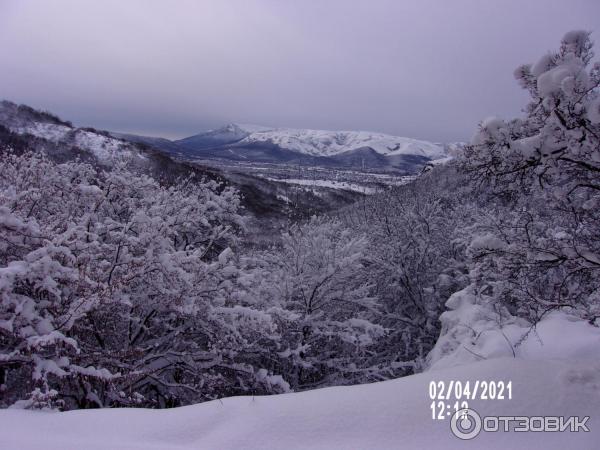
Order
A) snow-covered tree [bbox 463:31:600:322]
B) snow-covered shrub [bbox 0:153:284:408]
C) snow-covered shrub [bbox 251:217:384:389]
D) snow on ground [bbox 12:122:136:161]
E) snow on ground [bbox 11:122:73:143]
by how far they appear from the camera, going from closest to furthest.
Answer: snow-covered tree [bbox 463:31:600:322]
snow-covered shrub [bbox 0:153:284:408]
snow-covered shrub [bbox 251:217:384:389]
snow on ground [bbox 12:122:136:161]
snow on ground [bbox 11:122:73:143]

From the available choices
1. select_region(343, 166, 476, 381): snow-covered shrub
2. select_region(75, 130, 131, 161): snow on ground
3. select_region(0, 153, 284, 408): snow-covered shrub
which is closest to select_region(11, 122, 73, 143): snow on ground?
select_region(75, 130, 131, 161): snow on ground

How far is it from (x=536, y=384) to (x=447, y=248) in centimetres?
1151

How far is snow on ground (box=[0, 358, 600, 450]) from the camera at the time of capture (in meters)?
3.01

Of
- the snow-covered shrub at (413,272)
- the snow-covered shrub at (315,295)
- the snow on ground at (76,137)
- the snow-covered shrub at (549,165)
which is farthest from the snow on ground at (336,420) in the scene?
the snow on ground at (76,137)

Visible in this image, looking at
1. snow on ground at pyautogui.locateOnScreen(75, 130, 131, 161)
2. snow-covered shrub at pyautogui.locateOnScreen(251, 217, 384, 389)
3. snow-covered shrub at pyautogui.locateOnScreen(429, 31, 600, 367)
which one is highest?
snow on ground at pyautogui.locateOnScreen(75, 130, 131, 161)

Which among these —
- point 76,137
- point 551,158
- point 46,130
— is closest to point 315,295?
point 551,158

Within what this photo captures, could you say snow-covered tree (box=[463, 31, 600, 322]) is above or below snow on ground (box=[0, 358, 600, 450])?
above

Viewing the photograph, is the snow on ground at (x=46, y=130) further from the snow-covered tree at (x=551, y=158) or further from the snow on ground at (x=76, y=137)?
the snow-covered tree at (x=551, y=158)

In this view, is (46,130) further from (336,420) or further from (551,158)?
(551,158)

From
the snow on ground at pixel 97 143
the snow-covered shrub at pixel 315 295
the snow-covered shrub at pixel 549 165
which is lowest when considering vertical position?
the snow-covered shrub at pixel 315 295

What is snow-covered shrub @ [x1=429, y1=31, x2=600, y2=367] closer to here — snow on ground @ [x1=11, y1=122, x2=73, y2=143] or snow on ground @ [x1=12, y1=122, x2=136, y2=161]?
snow on ground @ [x1=12, y1=122, x2=136, y2=161]

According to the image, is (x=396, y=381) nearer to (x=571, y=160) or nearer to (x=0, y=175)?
(x=571, y=160)

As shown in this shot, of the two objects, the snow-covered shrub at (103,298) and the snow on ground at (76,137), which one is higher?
the snow on ground at (76,137)

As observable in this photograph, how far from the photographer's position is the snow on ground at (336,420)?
3012 mm
